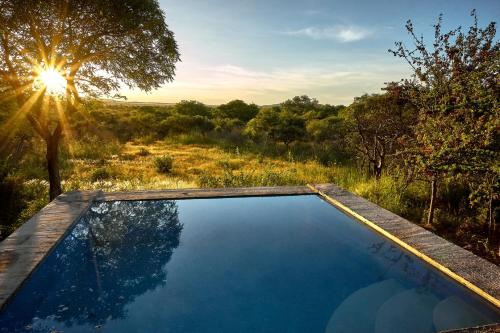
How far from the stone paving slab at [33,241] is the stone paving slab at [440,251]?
372cm

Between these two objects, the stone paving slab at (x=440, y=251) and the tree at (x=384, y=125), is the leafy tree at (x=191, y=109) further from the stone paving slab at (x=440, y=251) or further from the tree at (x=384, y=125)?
the stone paving slab at (x=440, y=251)

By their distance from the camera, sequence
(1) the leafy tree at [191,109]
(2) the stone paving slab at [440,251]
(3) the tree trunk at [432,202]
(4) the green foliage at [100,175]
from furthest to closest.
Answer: (1) the leafy tree at [191,109], (4) the green foliage at [100,175], (3) the tree trunk at [432,202], (2) the stone paving slab at [440,251]

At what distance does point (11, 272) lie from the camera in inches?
118

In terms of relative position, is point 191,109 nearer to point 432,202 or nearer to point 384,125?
point 384,125

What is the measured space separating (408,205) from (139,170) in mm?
8169

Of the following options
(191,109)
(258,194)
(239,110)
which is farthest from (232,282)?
(239,110)

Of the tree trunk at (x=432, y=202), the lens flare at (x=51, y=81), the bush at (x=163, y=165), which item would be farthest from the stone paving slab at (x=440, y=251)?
the bush at (x=163, y=165)

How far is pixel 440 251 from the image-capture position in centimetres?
345

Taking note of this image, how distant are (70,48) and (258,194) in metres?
5.00

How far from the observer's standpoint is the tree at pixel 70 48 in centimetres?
655

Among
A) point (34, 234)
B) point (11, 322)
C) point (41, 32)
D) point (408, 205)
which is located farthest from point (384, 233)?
point (41, 32)

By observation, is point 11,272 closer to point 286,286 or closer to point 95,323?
point 95,323

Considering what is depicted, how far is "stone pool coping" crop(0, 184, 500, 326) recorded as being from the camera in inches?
115

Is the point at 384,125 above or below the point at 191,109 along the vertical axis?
below
